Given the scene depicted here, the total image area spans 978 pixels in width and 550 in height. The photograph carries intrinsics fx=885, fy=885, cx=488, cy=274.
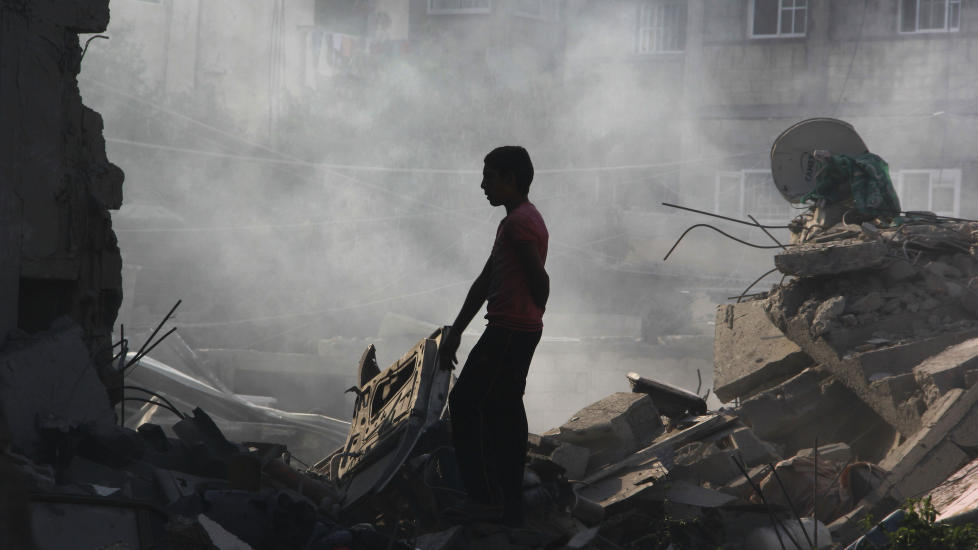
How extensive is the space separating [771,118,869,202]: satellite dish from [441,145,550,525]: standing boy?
5173mm

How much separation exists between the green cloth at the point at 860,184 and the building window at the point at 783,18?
1132 centimetres

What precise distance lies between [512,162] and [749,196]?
15.8 metres

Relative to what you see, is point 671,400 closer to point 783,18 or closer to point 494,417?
point 494,417

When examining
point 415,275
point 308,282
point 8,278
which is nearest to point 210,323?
point 308,282

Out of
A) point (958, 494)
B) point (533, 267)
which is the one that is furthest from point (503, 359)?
point (958, 494)

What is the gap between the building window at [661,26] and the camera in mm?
18766

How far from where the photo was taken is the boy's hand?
11.6ft

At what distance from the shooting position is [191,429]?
423cm

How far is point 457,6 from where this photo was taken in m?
19.6

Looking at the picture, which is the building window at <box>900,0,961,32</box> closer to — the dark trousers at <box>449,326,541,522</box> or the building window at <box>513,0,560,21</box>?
the building window at <box>513,0,560,21</box>

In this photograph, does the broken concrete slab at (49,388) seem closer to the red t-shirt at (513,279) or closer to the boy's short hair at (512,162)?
the red t-shirt at (513,279)

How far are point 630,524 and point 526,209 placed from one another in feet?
6.17

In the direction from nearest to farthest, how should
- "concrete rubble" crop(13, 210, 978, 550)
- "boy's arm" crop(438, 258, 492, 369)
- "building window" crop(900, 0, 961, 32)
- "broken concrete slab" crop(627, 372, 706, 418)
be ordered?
"concrete rubble" crop(13, 210, 978, 550) → "boy's arm" crop(438, 258, 492, 369) → "broken concrete slab" crop(627, 372, 706, 418) → "building window" crop(900, 0, 961, 32)

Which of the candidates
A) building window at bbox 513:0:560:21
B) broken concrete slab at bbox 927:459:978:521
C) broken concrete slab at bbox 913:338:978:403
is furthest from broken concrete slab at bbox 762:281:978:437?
building window at bbox 513:0:560:21
